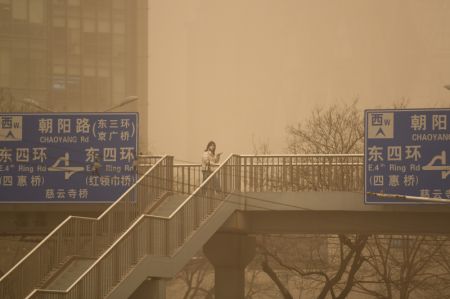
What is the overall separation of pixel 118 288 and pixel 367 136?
1034 centimetres

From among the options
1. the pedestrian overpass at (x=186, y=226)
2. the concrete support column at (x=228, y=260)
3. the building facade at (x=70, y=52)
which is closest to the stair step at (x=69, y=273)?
the pedestrian overpass at (x=186, y=226)

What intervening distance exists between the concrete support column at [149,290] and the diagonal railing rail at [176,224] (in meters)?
0.75

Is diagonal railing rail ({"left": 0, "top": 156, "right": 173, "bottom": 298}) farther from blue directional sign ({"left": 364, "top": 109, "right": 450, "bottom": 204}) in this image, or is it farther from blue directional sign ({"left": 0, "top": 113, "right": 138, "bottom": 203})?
blue directional sign ({"left": 364, "top": 109, "right": 450, "bottom": 204})

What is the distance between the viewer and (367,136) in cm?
3209

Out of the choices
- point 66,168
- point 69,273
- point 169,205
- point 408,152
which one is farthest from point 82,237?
point 408,152

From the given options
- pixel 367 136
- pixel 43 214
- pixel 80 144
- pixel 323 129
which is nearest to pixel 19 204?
pixel 43 214

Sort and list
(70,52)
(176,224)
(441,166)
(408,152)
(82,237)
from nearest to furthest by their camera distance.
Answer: (82,237), (176,224), (441,166), (408,152), (70,52)

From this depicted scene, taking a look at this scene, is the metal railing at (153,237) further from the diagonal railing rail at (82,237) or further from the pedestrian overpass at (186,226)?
the diagonal railing rail at (82,237)

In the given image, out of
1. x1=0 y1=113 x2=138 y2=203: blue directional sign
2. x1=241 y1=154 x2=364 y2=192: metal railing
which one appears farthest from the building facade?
x1=241 y1=154 x2=364 y2=192: metal railing

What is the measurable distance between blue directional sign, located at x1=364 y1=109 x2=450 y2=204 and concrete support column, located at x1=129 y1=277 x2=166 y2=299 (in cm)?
795

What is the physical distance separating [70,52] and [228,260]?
7914cm

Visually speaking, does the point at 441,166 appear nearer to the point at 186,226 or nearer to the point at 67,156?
the point at 186,226

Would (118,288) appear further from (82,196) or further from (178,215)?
(82,196)

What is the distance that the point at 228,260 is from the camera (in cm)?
3597
